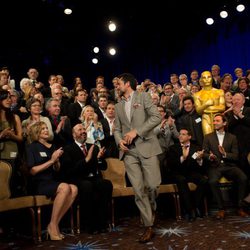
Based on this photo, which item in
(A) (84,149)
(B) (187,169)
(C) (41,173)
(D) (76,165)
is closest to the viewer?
(C) (41,173)

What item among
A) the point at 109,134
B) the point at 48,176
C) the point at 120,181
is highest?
the point at 109,134

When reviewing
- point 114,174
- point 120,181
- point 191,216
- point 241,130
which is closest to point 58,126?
point 114,174

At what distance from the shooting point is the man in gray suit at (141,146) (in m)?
3.96

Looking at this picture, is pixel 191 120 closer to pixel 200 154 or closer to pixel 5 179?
pixel 200 154

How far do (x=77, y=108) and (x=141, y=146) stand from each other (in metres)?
3.05

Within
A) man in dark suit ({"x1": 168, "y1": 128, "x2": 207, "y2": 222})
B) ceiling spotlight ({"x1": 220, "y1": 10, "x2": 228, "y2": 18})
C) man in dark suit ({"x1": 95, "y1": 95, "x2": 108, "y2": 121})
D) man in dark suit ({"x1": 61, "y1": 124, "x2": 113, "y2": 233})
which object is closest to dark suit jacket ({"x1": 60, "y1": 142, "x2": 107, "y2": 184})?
man in dark suit ({"x1": 61, "y1": 124, "x2": 113, "y2": 233})

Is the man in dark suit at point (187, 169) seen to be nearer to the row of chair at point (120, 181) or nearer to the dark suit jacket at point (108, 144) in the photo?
the row of chair at point (120, 181)

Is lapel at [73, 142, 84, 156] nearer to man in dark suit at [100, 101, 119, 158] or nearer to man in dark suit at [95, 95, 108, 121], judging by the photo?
man in dark suit at [100, 101, 119, 158]

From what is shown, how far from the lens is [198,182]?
533 cm

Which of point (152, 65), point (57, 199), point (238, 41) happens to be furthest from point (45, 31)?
point (57, 199)

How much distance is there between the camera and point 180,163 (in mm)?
5523

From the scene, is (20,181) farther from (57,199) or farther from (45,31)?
(45,31)

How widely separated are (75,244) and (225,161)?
2.59m

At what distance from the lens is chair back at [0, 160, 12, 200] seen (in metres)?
4.28
